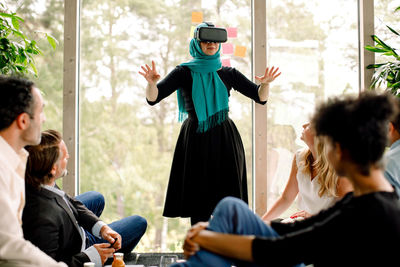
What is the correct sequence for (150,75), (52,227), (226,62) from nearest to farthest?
(52,227), (150,75), (226,62)

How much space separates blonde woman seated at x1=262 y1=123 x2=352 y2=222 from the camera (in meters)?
2.02

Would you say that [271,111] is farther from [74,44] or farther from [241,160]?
[74,44]

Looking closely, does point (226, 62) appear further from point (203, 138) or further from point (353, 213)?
point (353, 213)

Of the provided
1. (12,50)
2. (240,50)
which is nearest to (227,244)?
(12,50)

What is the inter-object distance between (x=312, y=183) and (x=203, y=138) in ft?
2.44

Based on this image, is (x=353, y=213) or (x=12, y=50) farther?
(x=12, y=50)

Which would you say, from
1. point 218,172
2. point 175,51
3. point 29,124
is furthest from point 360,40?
point 29,124

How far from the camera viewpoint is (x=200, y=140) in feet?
8.63

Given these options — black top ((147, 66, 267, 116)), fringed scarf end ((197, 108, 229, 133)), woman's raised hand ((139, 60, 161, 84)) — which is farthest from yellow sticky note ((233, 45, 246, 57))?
woman's raised hand ((139, 60, 161, 84))

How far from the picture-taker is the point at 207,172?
2.61 metres

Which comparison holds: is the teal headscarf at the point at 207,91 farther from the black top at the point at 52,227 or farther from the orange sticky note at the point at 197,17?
the black top at the point at 52,227

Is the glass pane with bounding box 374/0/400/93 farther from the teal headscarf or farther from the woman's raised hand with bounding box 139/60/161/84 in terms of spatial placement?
the woman's raised hand with bounding box 139/60/161/84

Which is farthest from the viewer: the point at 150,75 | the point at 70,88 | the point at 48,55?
the point at 48,55

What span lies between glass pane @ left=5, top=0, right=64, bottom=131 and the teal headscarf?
122 centimetres
